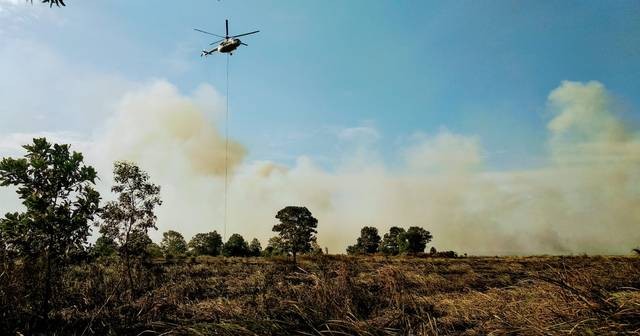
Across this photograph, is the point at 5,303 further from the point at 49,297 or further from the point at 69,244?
the point at 69,244

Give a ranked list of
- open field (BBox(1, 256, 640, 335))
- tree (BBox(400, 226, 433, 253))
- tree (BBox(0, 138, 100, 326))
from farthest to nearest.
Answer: tree (BBox(400, 226, 433, 253))
tree (BBox(0, 138, 100, 326))
open field (BBox(1, 256, 640, 335))

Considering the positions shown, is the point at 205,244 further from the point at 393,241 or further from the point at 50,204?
the point at 50,204

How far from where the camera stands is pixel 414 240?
76375 mm

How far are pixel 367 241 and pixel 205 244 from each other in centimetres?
3268

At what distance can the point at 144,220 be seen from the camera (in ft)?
54.3

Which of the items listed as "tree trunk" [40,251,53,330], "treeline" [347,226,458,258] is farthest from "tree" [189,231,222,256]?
"tree trunk" [40,251,53,330]

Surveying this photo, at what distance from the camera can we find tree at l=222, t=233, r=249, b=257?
6900 centimetres

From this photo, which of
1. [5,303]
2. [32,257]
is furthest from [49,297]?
[5,303]

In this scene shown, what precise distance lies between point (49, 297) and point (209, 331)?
5.38m

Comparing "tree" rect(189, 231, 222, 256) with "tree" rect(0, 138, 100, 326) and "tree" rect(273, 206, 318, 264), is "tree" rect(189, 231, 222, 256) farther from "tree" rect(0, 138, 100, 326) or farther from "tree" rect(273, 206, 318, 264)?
"tree" rect(0, 138, 100, 326)

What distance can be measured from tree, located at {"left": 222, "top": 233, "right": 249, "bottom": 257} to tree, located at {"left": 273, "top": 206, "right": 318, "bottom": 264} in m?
14.8

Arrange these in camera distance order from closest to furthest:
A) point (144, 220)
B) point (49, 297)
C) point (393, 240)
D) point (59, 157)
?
1. point (49, 297)
2. point (59, 157)
3. point (144, 220)
4. point (393, 240)

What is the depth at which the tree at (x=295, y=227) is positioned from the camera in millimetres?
57781

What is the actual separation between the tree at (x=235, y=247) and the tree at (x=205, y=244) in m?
2.45
